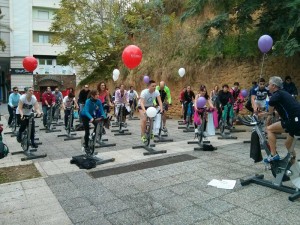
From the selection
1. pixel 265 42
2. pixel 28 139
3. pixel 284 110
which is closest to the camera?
pixel 284 110

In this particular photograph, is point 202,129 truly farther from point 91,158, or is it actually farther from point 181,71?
point 181,71

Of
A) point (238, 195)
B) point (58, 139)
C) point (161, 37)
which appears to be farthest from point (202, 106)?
point (161, 37)

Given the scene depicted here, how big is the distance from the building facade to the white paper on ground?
3333 cm

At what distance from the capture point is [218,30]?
35.7 ft

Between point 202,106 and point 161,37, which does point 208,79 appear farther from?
point 202,106

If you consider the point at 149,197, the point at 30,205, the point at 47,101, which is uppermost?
the point at 47,101

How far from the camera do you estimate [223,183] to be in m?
5.34

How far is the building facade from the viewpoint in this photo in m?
37.9

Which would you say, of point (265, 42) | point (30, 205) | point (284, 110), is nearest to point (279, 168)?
point (284, 110)

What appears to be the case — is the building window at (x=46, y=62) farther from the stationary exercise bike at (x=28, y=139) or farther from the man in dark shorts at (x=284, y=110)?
the man in dark shorts at (x=284, y=110)

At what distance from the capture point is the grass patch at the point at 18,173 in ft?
20.5

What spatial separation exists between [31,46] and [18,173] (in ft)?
117

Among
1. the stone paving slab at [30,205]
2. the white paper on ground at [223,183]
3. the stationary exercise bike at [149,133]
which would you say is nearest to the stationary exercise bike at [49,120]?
the stationary exercise bike at [149,133]

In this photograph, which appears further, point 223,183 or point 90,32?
point 90,32
